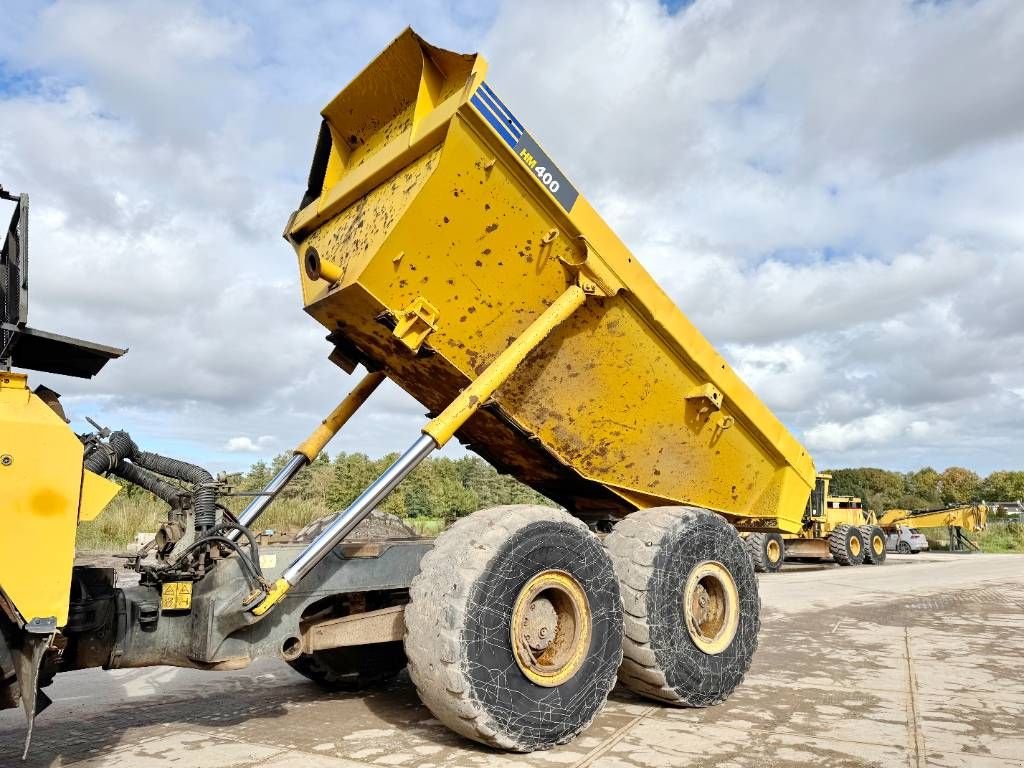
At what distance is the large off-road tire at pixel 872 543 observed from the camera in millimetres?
22375

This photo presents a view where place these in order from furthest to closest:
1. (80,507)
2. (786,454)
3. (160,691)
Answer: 1. (786,454)
2. (160,691)
3. (80,507)

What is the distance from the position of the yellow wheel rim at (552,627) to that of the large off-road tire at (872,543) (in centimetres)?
2033

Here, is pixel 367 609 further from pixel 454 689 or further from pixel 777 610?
pixel 777 610

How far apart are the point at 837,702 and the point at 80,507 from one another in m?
4.53

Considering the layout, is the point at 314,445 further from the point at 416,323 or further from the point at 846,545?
the point at 846,545

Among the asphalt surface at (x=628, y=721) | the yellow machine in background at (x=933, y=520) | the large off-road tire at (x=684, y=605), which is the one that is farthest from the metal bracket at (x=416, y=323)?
the yellow machine in background at (x=933, y=520)

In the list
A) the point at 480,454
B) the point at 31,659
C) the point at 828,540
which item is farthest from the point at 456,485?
the point at 31,659

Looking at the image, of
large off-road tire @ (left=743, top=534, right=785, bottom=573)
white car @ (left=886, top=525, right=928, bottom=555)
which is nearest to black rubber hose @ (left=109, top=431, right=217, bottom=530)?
large off-road tire @ (left=743, top=534, right=785, bottom=573)

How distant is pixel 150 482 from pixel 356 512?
1244 millimetres

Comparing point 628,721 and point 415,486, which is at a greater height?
point 415,486

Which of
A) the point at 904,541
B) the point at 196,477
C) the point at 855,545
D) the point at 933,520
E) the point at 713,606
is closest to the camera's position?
the point at 196,477

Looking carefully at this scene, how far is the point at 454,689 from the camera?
Answer: 3789 mm

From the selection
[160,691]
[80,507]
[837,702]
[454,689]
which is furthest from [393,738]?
[837,702]

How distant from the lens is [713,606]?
18.0 feet
